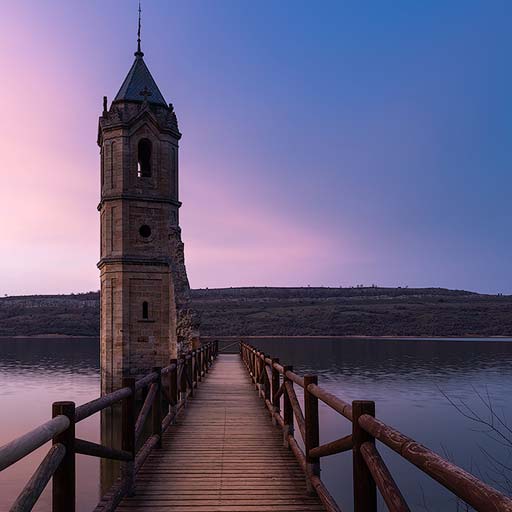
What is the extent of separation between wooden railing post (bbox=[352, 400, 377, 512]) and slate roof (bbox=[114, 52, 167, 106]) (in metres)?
26.3

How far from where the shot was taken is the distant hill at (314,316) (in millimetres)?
99625

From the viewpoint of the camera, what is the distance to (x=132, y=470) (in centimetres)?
656

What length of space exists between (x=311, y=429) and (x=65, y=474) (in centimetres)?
332

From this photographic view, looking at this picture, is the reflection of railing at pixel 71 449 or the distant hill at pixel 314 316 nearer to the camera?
the reflection of railing at pixel 71 449

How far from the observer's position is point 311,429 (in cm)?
686

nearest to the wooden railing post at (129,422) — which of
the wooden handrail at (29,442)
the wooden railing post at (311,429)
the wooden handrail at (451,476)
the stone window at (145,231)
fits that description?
the wooden railing post at (311,429)

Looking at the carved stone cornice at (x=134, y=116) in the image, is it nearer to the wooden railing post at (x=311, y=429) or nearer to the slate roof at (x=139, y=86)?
the slate roof at (x=139, y=86)

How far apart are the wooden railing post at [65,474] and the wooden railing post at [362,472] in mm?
2249

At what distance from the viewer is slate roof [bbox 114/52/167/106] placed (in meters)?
28.5

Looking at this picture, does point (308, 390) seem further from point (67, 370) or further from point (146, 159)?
point (67, 370)

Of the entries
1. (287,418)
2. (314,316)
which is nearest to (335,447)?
(287,418)

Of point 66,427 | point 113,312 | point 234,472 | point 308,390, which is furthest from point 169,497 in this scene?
point 113,312

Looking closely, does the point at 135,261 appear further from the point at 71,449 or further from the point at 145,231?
the point at 71,449

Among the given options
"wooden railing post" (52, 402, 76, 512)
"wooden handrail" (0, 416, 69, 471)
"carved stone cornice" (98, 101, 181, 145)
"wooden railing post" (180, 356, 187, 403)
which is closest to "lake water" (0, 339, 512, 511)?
"wooden railing post" (180, 356, 187, 403)
